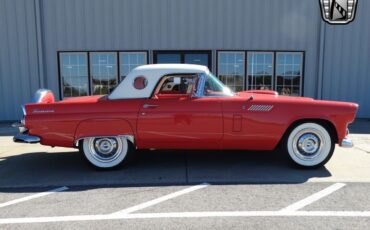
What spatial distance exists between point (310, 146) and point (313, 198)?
4.11 ft

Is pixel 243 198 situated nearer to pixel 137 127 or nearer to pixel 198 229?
pixel 198 229

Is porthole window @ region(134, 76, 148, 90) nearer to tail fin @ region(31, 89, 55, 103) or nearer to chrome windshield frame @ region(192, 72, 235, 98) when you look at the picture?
chrome windshield frame @ region(192, 72, 235, 98)

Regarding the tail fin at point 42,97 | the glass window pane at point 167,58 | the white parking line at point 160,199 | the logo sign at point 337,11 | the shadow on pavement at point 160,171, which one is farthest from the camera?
the glass window pane at point 167,58

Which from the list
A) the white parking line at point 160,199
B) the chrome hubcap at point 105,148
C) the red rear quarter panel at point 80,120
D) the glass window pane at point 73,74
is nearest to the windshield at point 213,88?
the red rear quarter panel at point 80,120

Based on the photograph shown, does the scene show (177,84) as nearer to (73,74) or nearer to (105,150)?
(105,150)

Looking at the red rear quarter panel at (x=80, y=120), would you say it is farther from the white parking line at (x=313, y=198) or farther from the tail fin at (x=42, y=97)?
the white parking line at (x=313, y=198)

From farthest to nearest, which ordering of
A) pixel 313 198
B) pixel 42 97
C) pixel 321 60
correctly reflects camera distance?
1. pixel 321 60
2. pixel 42 97
3. pixel 313 198

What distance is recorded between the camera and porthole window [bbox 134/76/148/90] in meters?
4.98

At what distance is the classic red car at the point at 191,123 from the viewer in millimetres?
4812

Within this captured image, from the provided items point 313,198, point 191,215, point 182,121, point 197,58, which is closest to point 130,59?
point 197,58

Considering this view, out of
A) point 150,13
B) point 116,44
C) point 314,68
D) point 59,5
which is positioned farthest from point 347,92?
point 59,5

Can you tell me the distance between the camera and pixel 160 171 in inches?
195

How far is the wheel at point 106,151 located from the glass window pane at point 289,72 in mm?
6755

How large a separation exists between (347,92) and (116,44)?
7408 millimetres
